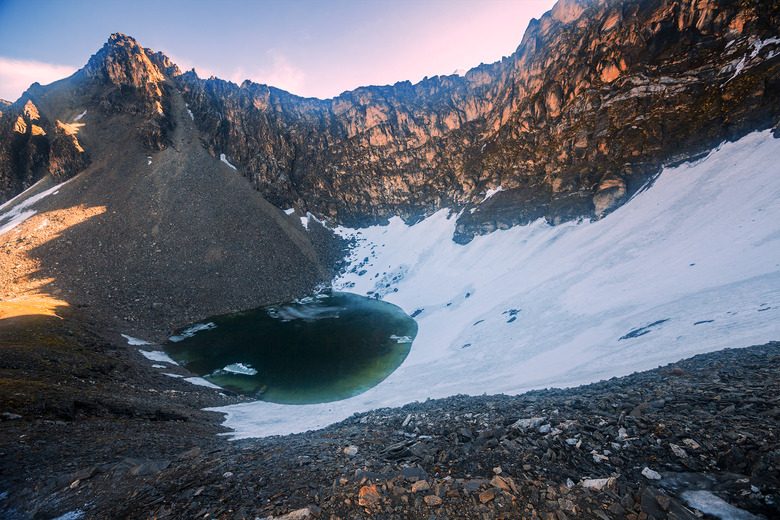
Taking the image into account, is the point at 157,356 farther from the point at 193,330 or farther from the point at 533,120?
the point at 533,120

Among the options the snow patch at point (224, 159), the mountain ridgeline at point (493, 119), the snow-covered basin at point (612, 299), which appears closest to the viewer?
the snow-covered basin at point (612, 299)

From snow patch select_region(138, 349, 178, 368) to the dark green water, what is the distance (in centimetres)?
82

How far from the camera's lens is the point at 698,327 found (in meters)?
14.9

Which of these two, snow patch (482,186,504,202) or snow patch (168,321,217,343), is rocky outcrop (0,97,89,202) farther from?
snow patch (482,186,504,202)

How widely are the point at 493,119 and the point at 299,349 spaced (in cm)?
6467

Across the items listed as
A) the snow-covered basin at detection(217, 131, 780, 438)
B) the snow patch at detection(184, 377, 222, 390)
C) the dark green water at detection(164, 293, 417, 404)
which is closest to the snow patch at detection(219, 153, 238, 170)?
the dark green water at detection(164, 293, 417, 404)

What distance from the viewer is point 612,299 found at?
23.5 m

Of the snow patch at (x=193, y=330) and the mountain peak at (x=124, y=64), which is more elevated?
the mountain peak at (x=124, y=64)

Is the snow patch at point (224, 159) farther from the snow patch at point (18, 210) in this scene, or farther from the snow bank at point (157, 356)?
the snow bank at point (157, 356)

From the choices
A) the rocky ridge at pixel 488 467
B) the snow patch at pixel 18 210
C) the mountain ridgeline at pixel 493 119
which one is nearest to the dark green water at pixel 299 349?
the rocky ridge at pixel 488 467

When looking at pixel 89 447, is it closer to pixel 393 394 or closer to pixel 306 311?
pixel 393 394

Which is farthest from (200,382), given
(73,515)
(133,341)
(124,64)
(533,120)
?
(124,64)

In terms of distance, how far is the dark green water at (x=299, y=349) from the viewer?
24.8 meters

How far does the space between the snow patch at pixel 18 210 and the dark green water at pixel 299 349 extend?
139 feet
